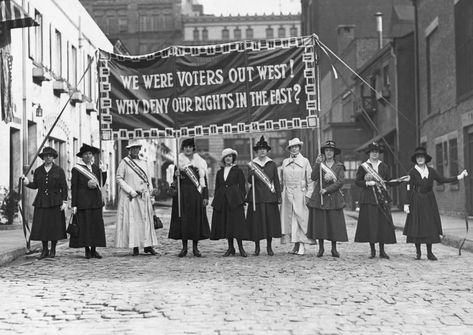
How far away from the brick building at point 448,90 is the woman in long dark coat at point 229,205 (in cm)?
950

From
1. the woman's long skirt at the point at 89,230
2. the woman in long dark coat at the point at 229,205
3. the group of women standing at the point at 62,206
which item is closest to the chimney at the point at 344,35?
the woman in long dark coat at the point at 229,205

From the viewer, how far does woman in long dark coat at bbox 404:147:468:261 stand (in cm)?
1170

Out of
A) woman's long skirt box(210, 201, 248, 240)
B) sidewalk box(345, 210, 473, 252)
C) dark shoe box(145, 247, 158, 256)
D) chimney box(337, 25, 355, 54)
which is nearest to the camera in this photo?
woman's long skirt box(210, 201, 248, 240)

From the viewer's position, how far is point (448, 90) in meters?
23.6

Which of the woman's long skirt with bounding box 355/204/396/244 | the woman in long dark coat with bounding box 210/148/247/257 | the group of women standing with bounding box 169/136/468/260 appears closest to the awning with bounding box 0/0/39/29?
the group of women standing with bounding box 169/136/468/260

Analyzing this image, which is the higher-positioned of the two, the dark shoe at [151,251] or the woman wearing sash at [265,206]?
the woman wearing sash at [265,206]

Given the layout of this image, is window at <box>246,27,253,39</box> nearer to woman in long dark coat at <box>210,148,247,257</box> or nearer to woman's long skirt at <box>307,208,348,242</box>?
woman in long dark coat at <box>210,148,247,257</box>

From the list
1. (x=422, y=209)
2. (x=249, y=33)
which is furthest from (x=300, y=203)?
(x=249, y=33)

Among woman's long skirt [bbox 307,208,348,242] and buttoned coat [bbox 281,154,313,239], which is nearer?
woman's long skirt [bbox 307,208,348,242]

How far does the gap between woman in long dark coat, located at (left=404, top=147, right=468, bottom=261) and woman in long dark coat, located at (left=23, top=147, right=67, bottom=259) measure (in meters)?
5.48

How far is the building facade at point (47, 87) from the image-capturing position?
67.0 ft

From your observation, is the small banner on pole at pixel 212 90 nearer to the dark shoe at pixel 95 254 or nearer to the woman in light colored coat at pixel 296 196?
the woman in light colored coat at pixel 296 196

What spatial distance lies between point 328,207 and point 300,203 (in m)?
0.52

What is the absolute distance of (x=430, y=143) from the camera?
1027 inches
